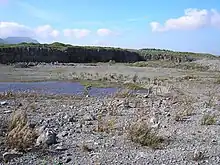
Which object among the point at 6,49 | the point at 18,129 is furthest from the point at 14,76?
the point at 18,129

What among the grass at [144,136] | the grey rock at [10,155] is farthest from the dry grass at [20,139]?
the grass at [144,136]

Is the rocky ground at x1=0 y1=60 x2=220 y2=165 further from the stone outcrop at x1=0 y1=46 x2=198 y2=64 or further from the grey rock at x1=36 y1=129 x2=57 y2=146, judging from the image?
the stone outcrop at x1=0 y1=46 x2=198 y2=64

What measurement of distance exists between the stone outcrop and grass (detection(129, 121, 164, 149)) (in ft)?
177

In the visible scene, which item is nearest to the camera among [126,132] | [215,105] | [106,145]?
[106,145]

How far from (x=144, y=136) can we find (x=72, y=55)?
64353 millimetres

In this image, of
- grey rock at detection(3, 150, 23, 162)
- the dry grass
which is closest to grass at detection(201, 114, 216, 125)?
the dry grass

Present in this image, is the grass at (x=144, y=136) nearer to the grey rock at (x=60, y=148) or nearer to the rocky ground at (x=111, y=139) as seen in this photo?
the rocky ground at (x=111, y=139)

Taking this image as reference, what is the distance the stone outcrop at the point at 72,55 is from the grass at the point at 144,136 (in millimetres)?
53803

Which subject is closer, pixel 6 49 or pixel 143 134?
pixel 143 134

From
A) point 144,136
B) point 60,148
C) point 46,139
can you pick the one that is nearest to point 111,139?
point 144,136

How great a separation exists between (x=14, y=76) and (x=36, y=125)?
31924 mm

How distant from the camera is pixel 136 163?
9.70m

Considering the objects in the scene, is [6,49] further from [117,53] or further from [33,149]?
[33,149]

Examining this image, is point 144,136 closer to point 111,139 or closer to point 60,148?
point 111,139
